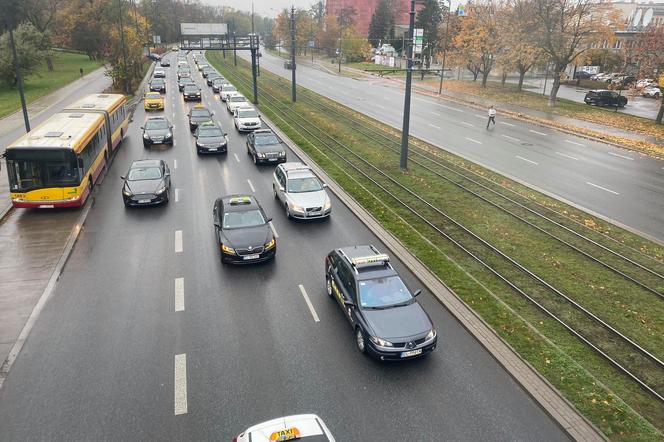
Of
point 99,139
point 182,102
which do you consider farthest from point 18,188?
point 182,102

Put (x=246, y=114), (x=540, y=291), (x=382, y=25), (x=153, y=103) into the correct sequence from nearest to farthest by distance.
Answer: (x=540, y=291), (x=246, y=114), (x=153, y=103), (x=382, y=25)

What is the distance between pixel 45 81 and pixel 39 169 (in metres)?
52.6

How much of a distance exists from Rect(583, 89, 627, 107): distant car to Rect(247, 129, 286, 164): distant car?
1517 inches

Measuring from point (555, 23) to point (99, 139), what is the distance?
139ft

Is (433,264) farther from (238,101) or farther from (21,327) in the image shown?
(238,101)

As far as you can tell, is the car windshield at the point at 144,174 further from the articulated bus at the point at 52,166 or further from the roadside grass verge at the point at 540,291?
the roadside grass verge at the point at 540,291

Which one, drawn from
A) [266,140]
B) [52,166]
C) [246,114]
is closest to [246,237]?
[52,166]

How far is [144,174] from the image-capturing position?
1997cm

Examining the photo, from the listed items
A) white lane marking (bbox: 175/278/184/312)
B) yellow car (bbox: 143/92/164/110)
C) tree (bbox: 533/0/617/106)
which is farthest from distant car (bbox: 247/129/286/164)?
tree (bbox: 533/0/617/106)

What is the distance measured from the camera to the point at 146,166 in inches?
801

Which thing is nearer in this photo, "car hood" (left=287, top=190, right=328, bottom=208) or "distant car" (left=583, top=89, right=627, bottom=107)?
"car hood" (left=287, top=190, right=328, bottom=208)

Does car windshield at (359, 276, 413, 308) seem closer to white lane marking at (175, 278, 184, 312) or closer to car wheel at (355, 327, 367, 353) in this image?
car wheel at (355, 327, 367, 353)

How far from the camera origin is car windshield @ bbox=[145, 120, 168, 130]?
1194 inches

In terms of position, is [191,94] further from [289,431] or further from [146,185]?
[289,431]
